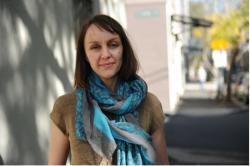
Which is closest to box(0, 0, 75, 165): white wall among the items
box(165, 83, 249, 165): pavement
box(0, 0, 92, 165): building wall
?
box(0, 0, 92, 165): building wall

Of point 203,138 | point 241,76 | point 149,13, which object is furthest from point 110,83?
point 241,76

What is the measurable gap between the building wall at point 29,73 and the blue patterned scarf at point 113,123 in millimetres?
1287

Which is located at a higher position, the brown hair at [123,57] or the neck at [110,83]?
the brown hair at [123,57]

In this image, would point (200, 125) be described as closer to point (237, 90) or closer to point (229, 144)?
point (229, 144)

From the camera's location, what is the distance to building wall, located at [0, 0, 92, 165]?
314 centimetres

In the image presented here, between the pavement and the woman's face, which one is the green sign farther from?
the pavement

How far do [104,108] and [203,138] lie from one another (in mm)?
8111

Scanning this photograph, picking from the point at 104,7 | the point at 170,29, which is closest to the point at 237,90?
the point at 104,7

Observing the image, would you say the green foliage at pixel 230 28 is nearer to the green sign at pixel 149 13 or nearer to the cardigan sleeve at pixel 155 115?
the green sign at pixel 149 13

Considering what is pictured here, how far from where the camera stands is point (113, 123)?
1.88m

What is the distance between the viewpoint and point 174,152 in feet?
27.9

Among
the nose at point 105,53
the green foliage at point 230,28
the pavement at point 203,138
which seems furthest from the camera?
the green foliage at point 230,28

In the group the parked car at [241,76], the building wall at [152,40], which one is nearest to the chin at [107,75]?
the building wall at [152,40]

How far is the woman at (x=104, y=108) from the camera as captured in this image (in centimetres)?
187
